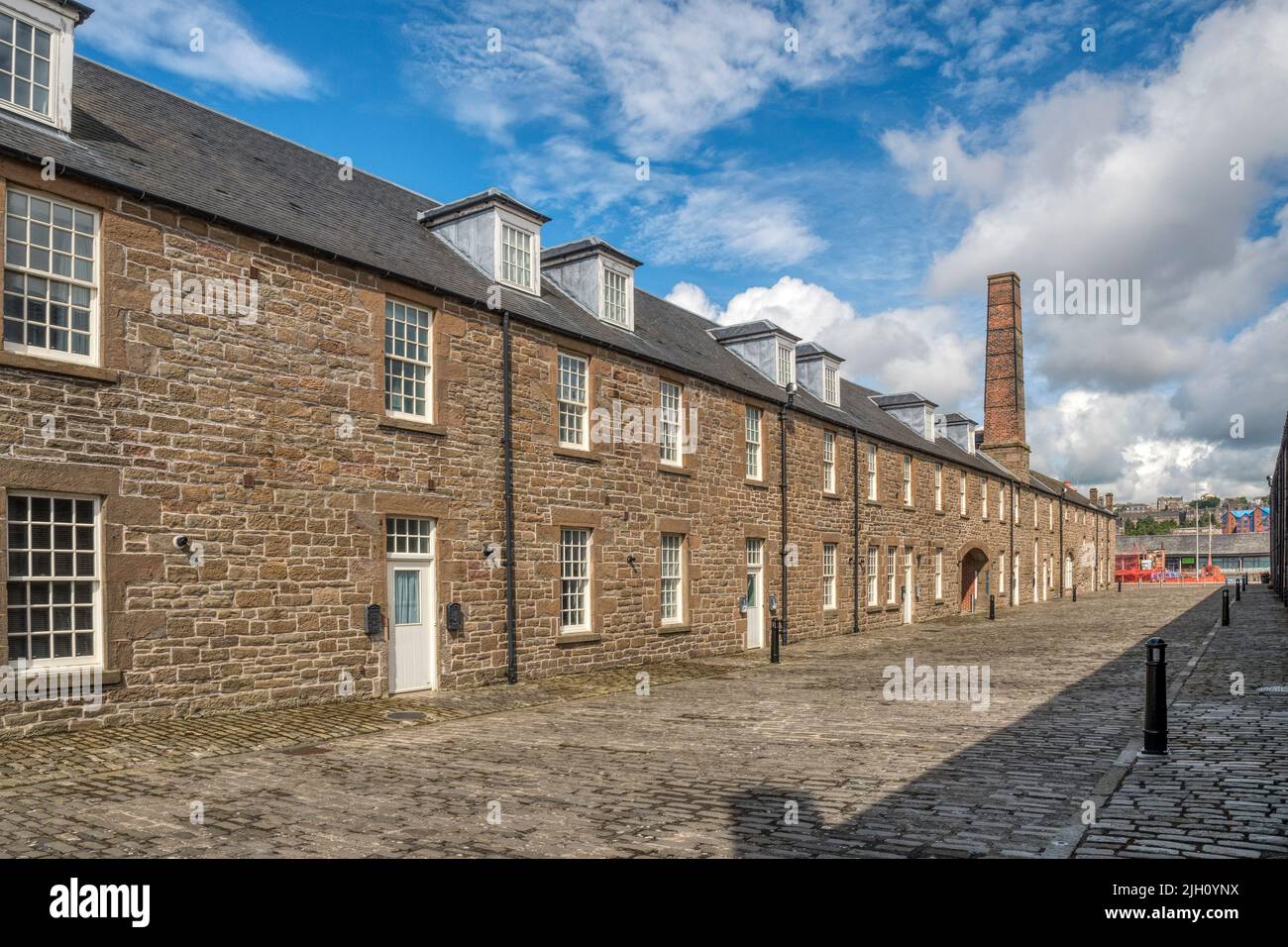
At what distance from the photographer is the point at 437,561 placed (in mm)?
14477

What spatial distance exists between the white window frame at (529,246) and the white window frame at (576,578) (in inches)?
183

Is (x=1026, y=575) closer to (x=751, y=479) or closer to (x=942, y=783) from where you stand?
(x=751, y=479)

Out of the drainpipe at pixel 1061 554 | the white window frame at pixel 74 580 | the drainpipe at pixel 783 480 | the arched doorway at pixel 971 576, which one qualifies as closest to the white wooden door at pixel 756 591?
the drainpipe at pixel 783 480

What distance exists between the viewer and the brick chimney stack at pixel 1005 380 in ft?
157

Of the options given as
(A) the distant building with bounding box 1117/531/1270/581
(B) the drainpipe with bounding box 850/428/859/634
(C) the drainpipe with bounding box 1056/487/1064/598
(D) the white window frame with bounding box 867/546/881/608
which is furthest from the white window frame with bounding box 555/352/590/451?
(A) the distant building with bounding box 1117/531/1270/581

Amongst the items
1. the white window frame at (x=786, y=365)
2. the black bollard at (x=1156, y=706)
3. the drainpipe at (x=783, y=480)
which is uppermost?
the white window frame at (x=786, y=365)

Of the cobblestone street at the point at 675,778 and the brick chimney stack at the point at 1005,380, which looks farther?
the brick chimney stack at the point at 1005,380

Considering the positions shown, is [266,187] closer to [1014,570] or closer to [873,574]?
[873,574]

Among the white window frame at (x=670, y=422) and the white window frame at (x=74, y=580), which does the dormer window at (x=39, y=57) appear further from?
the white window frame at (x=670, y=422)

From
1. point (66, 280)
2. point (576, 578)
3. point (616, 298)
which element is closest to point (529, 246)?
point (616, 298)

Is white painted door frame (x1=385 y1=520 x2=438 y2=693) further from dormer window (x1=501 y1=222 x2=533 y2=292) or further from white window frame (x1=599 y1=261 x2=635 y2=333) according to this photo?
white window frame (x1=599 y1=261 x2=635 y2=333)

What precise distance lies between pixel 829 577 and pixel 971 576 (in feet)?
52.4

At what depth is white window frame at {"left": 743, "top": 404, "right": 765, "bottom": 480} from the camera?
23.2 meters
